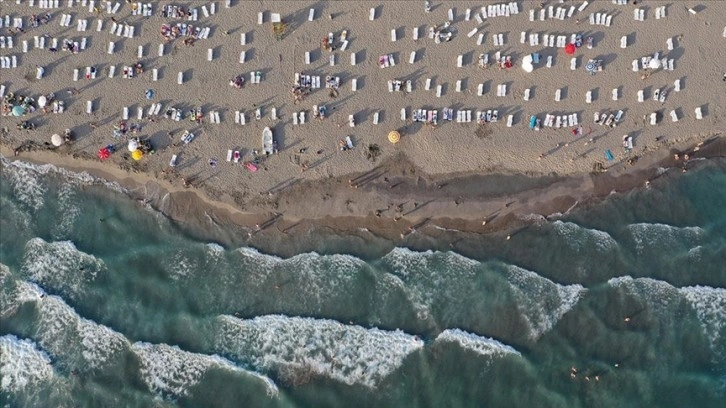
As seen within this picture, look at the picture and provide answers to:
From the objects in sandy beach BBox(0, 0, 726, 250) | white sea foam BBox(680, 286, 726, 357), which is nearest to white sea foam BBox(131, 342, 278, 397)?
sandy beach BBox(0, 0, 726, 250)

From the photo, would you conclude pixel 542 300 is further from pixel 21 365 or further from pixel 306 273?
pixel 21 365

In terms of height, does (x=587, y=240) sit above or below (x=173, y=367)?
above

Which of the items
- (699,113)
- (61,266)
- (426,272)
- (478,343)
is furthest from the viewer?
(61,266)

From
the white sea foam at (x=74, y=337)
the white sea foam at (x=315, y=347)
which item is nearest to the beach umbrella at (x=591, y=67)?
the white sea foam at (x=315, y=347)

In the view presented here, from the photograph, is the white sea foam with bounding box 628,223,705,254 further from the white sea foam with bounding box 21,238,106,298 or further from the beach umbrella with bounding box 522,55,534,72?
the white sea foam with bounding box 21,238,106,298

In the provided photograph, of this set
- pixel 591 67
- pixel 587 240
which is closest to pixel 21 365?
pixel 587 240

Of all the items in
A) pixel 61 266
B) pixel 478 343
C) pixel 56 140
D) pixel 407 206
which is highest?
pixel 56 140
